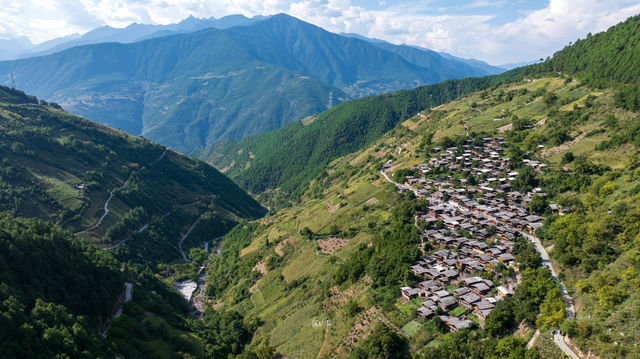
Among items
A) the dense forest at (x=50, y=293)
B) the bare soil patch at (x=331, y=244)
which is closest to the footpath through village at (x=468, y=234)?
the bare soil patch at (x=331, y=244)

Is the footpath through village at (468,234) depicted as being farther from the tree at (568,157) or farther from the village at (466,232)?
the tree at (568,157)

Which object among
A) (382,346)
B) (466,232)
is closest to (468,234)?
(466,232)

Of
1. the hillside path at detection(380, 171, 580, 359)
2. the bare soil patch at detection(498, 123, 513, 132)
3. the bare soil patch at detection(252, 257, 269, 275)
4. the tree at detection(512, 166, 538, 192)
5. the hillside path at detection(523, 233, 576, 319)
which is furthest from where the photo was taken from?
the bare soil patch at detection(498, 123, 513, 132)

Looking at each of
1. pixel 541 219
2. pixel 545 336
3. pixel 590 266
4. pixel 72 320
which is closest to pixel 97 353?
pixel 72 320

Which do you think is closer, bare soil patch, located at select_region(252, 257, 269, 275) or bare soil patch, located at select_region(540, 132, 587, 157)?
bare soil patch, located at select_region(540, 132, 587, 157)

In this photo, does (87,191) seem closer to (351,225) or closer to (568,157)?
(351,225)

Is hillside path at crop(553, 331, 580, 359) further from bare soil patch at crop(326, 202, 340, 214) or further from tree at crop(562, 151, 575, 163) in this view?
bare soil patch at crop(326, 202, 340, 214)

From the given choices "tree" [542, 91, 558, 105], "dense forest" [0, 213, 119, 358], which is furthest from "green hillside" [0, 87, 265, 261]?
"tree" [542, 91, 558, 105]
